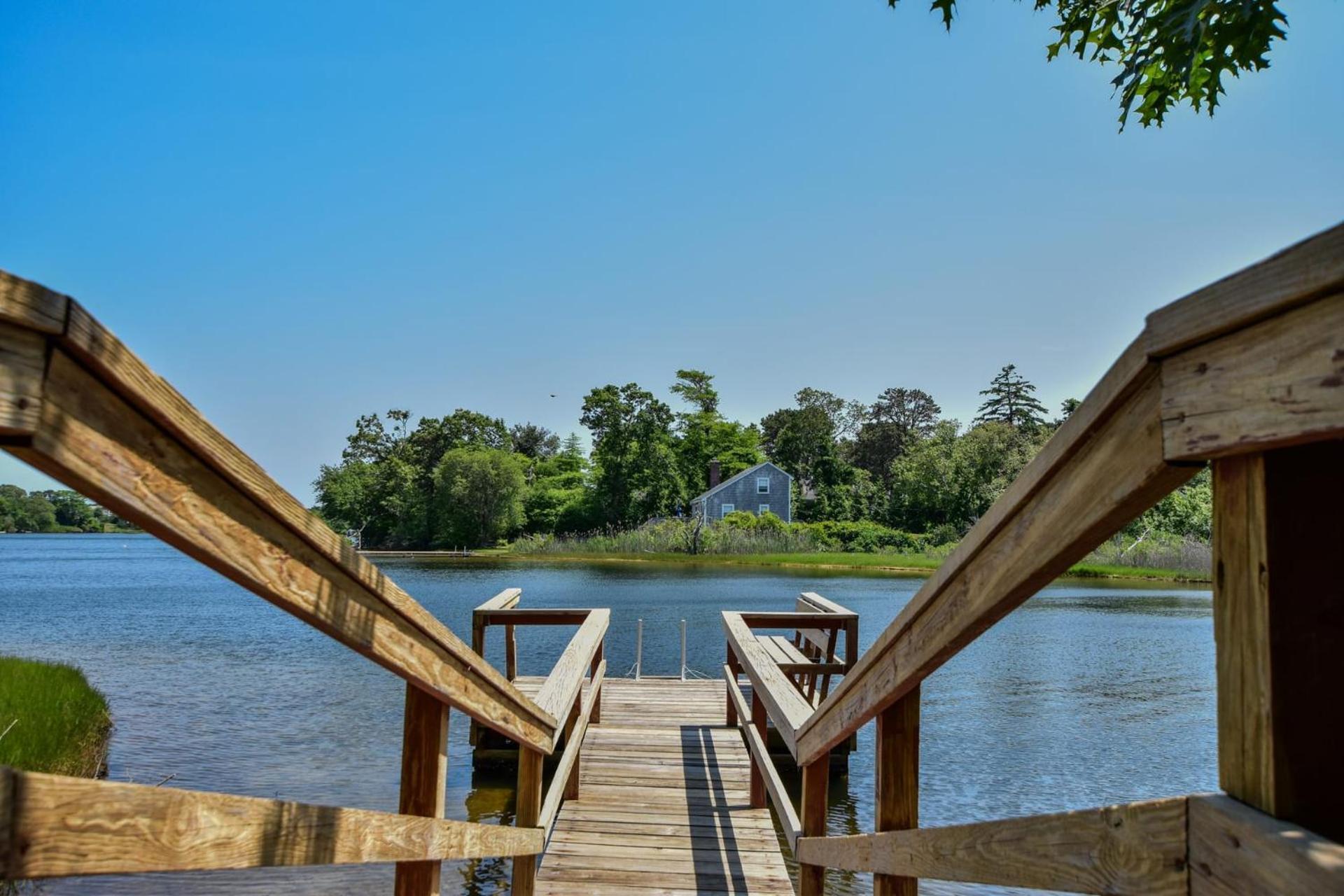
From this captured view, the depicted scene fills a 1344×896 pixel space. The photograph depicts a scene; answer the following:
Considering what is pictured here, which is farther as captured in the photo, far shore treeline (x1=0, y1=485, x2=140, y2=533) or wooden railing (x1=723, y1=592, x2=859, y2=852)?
far shore treeline (x1=0, y1=485, x2=140, y2=533)

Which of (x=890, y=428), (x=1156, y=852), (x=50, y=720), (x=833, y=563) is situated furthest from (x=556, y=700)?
(x=890, y=428)

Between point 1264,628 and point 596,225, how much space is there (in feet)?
140

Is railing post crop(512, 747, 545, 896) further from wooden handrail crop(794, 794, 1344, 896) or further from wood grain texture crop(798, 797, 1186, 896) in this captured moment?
wooden handrail crop(794, 794, 1344, 896)

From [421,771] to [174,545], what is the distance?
1.25m

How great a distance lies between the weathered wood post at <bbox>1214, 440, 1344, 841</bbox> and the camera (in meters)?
0.89

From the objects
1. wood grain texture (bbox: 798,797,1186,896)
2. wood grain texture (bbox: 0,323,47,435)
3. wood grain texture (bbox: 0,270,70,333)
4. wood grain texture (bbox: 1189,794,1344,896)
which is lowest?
wood grain texture (bbox: 798,797,1186,896)

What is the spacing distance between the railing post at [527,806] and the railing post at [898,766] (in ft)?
4.81

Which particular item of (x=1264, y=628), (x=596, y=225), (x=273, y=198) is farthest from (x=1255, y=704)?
(x=596, y=225)

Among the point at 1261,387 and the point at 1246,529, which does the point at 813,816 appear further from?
the point at 1261,387

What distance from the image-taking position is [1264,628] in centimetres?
90

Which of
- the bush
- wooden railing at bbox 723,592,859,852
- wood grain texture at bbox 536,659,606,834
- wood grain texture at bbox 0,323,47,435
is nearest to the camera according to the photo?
wood grain texture at bbox 0,323,47,435

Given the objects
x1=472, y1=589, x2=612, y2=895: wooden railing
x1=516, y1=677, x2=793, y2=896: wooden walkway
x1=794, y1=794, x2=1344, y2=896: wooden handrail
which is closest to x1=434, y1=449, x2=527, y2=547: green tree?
x1=472, y1=589, x2=612, y2=895: wooden railing

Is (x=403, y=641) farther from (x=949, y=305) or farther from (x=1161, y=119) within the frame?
(x=949, y=305)

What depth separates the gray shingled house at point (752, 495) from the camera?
52438mm
